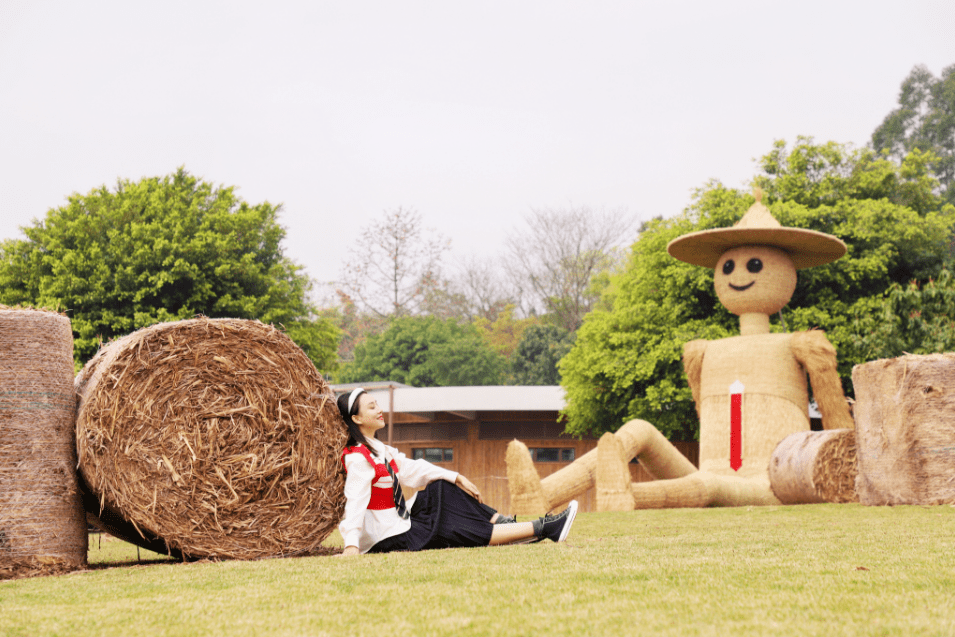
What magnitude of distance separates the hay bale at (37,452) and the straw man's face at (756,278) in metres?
8.64

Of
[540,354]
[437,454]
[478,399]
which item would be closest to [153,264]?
[478,399]

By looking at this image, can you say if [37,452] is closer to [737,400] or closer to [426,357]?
[737,400]

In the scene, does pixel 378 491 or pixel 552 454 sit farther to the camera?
pixel 552 454

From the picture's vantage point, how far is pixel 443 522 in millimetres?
5473

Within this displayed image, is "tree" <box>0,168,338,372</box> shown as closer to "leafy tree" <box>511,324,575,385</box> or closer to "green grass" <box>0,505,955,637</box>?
"green grass" <box>0,505,955,637</box>

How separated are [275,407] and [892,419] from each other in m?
5.77

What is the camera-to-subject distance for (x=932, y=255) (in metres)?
15.7

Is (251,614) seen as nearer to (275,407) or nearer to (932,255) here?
(275,407)

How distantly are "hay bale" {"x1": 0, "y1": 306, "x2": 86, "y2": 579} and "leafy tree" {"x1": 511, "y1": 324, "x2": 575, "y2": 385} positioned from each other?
91.5 ft

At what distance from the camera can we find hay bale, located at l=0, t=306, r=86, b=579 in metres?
4.53

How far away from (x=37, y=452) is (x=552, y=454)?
16.7 m

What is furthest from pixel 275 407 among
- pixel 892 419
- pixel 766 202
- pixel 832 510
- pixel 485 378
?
pixel 485 378

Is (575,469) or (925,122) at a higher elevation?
A: (925,122)

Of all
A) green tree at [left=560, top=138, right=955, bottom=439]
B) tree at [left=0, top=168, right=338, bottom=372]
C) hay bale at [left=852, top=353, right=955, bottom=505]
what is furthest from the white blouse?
tree at [left=0, top=168, right=338, bottom=372]
